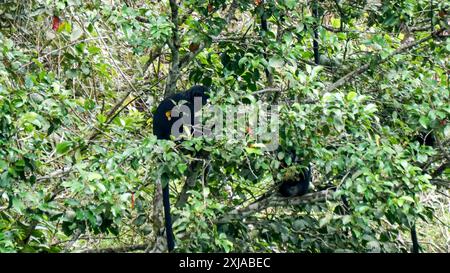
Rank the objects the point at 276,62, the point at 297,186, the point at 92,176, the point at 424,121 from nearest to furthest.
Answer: the point at 92,176, the point at 424,121, the point at 276,62, the point at 297,186

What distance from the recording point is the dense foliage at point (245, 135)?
142 inches

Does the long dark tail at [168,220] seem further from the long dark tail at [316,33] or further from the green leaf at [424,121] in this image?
the green leaf at [424,121]

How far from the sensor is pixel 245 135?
12.5ft

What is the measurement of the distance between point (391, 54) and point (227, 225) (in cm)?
121

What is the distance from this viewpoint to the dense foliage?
360 cm

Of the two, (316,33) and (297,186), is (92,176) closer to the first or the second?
(297,186)

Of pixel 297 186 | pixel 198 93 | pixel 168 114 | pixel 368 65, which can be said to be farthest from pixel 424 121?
pixel 168 114

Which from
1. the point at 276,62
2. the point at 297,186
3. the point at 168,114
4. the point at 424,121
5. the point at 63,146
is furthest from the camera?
the point at 168,114

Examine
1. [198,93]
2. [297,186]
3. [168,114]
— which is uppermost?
[198,93]

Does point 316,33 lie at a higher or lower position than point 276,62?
higher

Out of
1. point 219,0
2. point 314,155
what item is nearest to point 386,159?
point 314,155

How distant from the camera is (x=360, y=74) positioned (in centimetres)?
442

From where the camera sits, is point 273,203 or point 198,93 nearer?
point 273,203

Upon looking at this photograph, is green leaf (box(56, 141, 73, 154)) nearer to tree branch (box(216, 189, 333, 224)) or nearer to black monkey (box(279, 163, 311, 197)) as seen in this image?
tree branch (box(216, 189, 333, 224))
